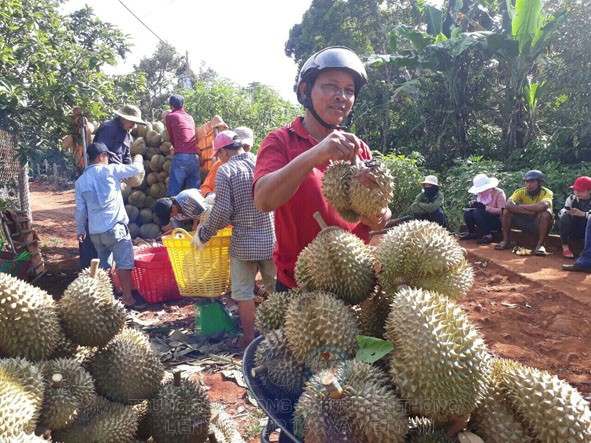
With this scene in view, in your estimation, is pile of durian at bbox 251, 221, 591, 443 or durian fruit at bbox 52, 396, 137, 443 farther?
durian fruit at bbox 52, 396, 137, 443

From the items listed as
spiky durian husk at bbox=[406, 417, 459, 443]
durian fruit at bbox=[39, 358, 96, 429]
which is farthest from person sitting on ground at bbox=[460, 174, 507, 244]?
durian fruit at bbox=[39, 358, 96, 429]

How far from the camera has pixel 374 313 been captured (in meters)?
1.96

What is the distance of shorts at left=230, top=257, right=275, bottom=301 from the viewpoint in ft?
16.1

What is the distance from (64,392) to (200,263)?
3.07 metres

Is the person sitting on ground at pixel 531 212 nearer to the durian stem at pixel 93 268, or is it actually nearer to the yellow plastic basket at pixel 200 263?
the yellow plastic basket at pixel 200 263

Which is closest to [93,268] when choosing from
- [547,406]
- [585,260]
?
[547,406]

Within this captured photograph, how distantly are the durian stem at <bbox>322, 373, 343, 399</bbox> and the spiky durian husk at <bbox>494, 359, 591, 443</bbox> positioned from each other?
62 centimetres

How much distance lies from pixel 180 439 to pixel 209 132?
320 inches

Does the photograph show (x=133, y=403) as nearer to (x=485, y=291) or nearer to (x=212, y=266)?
(x=212, y=266)

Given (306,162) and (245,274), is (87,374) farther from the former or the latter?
(245,274)

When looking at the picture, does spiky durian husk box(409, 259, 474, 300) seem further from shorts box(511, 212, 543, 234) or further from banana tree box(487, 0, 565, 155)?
banana tree box(487, 0, 565, 155)

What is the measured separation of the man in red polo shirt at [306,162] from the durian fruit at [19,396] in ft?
4.33

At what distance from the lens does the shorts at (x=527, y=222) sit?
946cm

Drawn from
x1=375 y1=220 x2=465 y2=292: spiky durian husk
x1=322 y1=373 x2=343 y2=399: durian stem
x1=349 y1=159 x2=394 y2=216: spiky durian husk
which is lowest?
x1=322 y1=373 x2=343 y2=399: durian stem
